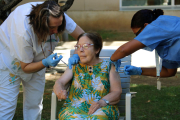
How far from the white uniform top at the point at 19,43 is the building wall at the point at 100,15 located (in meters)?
9.05

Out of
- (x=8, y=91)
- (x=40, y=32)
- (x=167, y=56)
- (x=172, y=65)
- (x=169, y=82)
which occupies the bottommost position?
(x=169, y=82)

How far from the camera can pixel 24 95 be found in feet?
11.1

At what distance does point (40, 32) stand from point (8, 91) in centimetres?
83

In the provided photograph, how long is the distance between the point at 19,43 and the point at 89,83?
907 mm

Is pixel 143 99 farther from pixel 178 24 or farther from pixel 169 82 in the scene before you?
pixel 178 24

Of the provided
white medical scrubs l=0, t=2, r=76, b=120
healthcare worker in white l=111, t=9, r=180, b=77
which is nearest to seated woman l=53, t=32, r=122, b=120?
white medical scrubs l=0, t=2, r=76, b=120

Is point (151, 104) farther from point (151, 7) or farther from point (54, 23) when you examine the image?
point (151, 7)

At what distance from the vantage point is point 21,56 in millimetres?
2828

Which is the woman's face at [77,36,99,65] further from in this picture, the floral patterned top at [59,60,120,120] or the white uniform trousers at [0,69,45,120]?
the white uniform trousers at [0,69,45,120]

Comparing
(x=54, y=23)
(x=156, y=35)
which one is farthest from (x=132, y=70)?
(x=54, y=23)

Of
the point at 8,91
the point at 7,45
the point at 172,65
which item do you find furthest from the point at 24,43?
the point at 172,65

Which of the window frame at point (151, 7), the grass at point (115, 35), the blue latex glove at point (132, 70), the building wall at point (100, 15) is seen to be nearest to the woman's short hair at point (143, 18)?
the blue latex glove at point (132, 70)

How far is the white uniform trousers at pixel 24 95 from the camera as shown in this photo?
299 centimetres

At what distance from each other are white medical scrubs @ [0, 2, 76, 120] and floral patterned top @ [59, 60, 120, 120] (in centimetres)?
47
